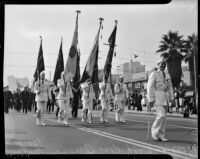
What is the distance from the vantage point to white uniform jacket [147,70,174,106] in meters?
8.53

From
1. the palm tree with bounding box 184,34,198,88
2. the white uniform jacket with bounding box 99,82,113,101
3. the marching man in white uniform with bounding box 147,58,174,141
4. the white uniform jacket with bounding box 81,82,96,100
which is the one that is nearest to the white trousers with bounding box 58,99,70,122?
the white uniform jacket with bounding box 81,82,96,100

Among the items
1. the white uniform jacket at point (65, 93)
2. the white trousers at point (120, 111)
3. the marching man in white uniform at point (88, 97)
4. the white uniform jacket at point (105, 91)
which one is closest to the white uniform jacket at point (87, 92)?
the marching man in white uniform at point (88, 97)

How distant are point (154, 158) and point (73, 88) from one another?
7596 mm

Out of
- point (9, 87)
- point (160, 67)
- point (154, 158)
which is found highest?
point (160, 67)

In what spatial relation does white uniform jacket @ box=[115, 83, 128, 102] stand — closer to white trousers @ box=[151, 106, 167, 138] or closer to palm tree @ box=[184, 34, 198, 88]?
white trousers @ box=[151, 106, 167, 138]

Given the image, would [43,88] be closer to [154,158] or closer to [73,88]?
[73,88]

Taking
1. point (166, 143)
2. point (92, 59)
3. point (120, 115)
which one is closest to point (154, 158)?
point (166, 143)

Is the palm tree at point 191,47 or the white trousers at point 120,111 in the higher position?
the palm tree at point 191,47

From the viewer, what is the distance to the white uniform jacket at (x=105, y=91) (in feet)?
43.2

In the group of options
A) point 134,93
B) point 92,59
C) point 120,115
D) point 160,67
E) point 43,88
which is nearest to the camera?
point 160,67

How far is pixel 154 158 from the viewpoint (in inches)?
229

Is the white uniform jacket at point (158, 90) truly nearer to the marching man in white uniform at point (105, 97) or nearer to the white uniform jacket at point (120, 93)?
the marching man in white uniform at point (105, 97)

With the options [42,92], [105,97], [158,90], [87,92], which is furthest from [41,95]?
[158,90]

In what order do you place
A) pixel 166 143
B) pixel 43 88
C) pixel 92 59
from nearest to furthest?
1. pixel 166 143
2. pixel 92 59
3. pixel 43 88
